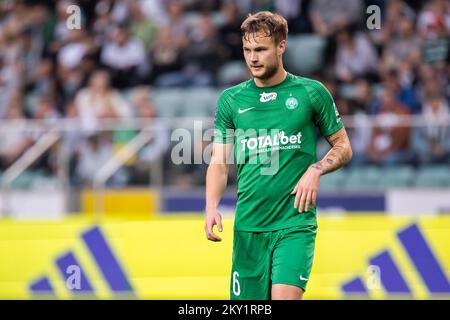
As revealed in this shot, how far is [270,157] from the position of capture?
21.8 feet

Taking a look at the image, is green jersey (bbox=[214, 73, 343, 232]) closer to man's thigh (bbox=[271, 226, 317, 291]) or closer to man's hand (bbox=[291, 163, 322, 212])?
man's thigh (bbox=[271, 226, 317, 291])

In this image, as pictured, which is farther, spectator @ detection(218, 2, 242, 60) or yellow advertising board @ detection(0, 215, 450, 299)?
spectator @ detection(218, 2, 242, 60)

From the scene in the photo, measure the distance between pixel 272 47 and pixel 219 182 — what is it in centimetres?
93

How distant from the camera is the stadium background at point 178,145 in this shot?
34.8 feet

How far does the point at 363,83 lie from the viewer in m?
14.0

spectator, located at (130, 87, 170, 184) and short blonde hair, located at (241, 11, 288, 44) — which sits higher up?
short blonde hair, located at (241, 11, 288, 44)

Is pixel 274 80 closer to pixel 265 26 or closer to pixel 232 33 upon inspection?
pixel 265 26

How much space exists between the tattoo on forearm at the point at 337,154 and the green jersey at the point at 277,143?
67mm

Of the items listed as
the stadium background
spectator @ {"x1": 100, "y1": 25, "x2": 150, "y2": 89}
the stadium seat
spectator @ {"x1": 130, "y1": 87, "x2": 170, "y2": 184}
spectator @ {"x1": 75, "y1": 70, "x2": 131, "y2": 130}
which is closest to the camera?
the stadium background

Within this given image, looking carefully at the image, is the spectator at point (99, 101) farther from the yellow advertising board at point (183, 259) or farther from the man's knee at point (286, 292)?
the man's knee at point (286, 292)

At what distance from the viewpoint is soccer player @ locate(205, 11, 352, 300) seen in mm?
6523

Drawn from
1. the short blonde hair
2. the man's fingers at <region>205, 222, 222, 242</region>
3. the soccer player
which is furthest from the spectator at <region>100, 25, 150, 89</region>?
the man's fingers at <region>205, 222, 222, 242</region>

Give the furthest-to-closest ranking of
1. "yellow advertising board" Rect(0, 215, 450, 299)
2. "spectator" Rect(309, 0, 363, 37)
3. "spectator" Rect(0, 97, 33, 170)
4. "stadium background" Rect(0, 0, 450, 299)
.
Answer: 1. "spectator" Rect(309, 0, 363, 37)
2. "spectator" Rect(0, 97, 33, 170)
3. "stadium background" Rect(0, 0, 450, 299)
4. "yellow advertising board" Rect(0, 215, 450, 299)
